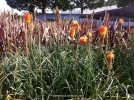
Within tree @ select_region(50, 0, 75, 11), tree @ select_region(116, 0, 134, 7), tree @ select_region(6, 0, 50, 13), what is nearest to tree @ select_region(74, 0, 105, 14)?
tree @ select_region(50, 0, 75, 11)

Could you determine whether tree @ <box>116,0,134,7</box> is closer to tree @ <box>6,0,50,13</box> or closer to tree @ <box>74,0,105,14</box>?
tree @ <box>74,0,105,14</box>

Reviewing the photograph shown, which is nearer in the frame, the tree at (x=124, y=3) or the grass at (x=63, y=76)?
the grass at (x=63, y=76)

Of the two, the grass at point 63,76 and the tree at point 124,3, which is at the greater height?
the grass at point 63,76

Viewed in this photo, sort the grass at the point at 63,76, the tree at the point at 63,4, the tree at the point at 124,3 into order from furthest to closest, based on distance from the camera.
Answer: the tree at the point at 63,4
the tree at the point at 124,3
the grass at the point at 63,76

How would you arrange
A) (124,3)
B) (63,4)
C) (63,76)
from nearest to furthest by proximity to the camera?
(63,76)
(124,3)
(63,4)

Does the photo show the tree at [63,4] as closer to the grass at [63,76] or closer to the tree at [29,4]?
the tree at [29,4]

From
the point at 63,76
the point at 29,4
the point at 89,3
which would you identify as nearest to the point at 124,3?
the point at 89,3

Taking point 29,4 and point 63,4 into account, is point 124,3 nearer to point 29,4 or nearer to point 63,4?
point 63,4

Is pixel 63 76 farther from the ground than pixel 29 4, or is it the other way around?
pixel 63 76

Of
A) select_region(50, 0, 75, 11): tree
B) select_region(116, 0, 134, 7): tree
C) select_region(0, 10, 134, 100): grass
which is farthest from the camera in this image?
select_region(50, 0, 75, 11): tree

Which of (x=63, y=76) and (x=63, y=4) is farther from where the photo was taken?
(x=63, y=4)

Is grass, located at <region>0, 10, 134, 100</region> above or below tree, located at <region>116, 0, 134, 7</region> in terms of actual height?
above

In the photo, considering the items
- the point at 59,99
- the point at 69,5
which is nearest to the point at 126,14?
the point at 59,99

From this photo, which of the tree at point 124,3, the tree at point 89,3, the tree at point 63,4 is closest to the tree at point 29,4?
the tree at point 63,4
